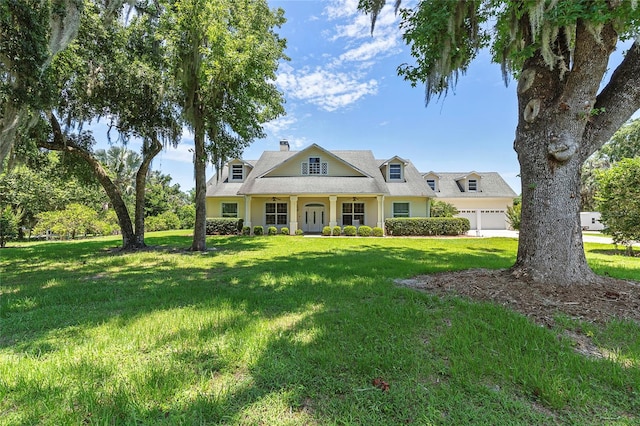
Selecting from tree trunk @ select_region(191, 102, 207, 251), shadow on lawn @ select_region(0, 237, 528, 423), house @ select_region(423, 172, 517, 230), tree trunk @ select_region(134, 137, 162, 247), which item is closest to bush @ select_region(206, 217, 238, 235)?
tree trunk @ select_region(134, 137, 162, 247)

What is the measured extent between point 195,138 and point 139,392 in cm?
1004

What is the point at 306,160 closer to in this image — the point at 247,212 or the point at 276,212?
the point at 276,212

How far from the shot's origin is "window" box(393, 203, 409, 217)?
20.2 m

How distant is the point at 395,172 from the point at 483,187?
32.0ft

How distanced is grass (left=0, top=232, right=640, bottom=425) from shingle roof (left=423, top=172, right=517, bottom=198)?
76.3ft

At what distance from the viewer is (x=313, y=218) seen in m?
20.5

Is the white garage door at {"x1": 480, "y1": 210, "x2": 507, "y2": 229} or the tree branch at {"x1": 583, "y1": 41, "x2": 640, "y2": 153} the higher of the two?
the tree branch at {"x1": 583, "y1": 41, "x2": 640, "y2": 153}

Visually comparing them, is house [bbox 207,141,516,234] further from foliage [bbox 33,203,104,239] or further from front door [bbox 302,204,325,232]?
foliage [bbox 33,203,104,239]

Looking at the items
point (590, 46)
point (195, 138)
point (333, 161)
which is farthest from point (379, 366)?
point (333, 161)

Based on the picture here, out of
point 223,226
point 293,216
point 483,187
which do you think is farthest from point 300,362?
point 483,187

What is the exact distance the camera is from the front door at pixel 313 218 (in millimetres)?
20344

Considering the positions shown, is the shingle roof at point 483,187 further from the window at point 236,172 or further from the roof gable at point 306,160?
the window at point 236,172

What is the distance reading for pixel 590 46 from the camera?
4172 millimetres

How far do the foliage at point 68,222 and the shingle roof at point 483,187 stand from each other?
26.4m
